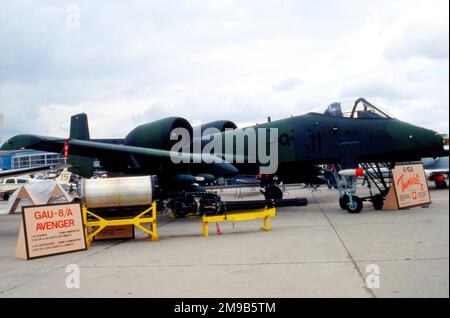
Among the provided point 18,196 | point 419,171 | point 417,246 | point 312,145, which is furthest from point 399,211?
point 18,196

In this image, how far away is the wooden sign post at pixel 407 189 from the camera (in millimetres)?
10783

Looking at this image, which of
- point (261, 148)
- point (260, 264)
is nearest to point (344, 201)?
point (261, 148)

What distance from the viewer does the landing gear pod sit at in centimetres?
812

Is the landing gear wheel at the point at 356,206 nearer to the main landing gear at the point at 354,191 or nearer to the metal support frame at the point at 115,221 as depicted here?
the main landing gear at the point at 354,191

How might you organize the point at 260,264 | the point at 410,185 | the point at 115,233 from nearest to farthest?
the point at 260,264
the point at 115,233
the point at 410,185

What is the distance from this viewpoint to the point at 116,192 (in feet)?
26.8

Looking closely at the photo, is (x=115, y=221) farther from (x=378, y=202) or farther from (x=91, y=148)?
(x=378, y=202)

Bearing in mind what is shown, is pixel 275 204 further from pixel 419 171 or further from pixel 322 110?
pixel 419 171

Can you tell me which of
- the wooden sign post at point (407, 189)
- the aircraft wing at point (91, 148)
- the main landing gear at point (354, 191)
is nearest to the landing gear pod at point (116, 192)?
the aircraft wing at point (91, 148)

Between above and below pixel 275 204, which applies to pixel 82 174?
above

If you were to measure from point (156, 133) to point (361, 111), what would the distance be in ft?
20.6

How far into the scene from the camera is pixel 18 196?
17812mm

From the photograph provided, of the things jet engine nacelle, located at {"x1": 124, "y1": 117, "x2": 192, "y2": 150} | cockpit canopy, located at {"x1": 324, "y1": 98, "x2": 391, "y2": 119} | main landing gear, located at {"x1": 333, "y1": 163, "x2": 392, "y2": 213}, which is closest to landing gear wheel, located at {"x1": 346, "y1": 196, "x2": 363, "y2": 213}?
main landing gear, located at {"x1": 333, "y1": 163, "x2": 392, "y2": 213}
